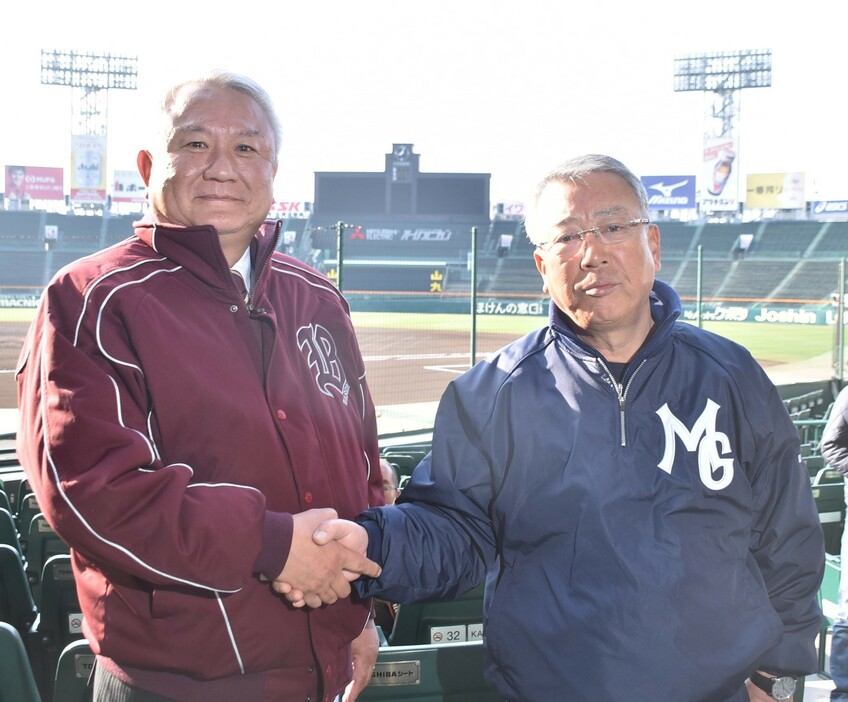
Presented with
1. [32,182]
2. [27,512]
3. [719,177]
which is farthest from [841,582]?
[32,182]

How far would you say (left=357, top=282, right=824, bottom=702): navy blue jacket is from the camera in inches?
59.4

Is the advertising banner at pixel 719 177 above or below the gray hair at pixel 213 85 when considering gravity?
above

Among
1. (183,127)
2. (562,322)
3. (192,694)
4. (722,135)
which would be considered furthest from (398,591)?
(722,135)

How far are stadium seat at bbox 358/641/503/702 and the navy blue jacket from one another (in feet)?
0.57

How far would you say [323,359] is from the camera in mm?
1725

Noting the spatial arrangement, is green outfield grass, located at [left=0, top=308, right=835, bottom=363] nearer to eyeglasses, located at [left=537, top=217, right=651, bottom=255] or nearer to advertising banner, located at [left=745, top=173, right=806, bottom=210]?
eyeglasses, located at [left=537, top=217, right=651, bottom=255]

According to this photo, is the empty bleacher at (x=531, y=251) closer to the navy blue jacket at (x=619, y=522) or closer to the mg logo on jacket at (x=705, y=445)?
the navy blue jacket at (x=619, y=522)

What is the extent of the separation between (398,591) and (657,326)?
74 cm

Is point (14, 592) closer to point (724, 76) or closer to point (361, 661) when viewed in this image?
point (361, 661)

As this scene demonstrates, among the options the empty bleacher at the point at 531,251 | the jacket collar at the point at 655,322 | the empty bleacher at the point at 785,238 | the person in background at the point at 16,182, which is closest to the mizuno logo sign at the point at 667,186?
the empty bleacher at the point at 531,251

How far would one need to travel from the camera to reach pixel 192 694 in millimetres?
1462

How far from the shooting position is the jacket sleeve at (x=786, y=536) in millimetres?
1649

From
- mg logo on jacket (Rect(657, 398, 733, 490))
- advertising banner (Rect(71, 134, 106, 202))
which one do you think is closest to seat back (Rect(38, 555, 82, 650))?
mg logo on jacket (Rect(657, 398, 733, 490))

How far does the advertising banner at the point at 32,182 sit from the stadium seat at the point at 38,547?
4965 centimetres
